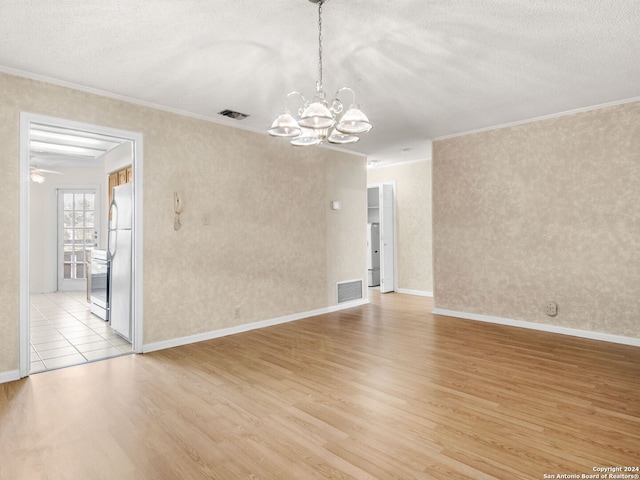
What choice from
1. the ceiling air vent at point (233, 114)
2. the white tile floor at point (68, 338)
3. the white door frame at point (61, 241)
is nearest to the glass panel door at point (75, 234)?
the white door frame at point (61, 241)

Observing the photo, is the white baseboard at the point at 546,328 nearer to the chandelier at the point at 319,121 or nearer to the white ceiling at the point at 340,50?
the white ceiling at the point at 340,50

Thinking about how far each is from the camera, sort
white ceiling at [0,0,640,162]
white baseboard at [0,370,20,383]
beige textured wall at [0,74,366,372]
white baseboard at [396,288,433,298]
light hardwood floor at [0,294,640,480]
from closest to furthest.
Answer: light hardwood floor at [0,294,640,480]
white ceiling at [0,0,640,162]
white baseboard at [0,370,20,383]
beige textured wall at [0,74,366,372]
white baseboard at [396,288,433,298]

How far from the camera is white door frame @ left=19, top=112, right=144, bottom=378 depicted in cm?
321

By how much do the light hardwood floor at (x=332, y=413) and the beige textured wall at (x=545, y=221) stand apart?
2.28 feet

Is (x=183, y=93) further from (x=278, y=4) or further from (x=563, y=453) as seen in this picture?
(x=563, y=453)

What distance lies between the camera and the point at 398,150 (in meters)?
6.39

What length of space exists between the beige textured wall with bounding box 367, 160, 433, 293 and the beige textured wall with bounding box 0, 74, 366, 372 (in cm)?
213

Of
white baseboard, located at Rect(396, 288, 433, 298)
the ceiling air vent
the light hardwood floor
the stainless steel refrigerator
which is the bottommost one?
the light hardwood floor

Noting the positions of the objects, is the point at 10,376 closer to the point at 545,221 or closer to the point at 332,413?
the point at 332,413

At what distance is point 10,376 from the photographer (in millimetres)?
3115

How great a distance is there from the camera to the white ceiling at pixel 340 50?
93.7 inches

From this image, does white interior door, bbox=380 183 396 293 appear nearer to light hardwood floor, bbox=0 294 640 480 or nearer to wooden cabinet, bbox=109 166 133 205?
light hardwood floor, bbox=0 294 640 480

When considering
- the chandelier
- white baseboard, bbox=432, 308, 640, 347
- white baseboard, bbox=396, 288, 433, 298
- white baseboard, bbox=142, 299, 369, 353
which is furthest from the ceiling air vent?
white baseboard, bbox=396, 288, 433, 298

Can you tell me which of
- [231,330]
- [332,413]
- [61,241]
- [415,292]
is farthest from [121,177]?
[415,292]
